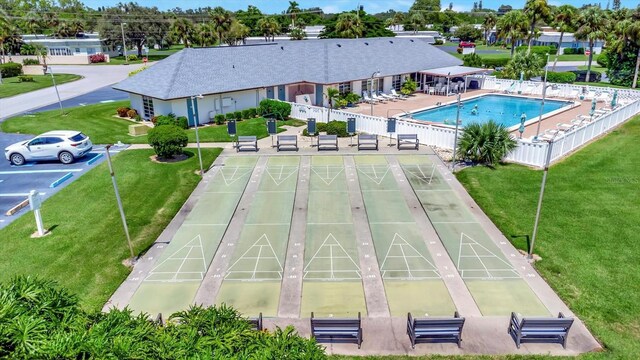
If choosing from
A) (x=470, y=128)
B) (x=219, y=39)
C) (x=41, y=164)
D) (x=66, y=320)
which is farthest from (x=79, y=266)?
(x=219, y=39)

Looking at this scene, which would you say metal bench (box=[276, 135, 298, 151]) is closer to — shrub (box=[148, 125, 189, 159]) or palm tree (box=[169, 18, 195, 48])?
shrub (box=[148, 125, 189, 159])

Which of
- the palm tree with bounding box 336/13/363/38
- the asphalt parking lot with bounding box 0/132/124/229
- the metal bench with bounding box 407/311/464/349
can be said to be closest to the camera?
the metal bench with bounding box 407/311/464/349

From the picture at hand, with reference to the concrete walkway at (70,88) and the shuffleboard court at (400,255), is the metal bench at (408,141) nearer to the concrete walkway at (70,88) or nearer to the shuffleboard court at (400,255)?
the shuffleboard court at (400,255)

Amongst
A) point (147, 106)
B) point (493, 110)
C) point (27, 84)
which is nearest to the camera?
point (147, 106)

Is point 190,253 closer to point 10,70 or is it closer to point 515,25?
point 515,25

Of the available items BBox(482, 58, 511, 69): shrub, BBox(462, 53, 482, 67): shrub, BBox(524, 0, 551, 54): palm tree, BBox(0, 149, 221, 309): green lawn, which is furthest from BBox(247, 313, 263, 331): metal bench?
BBox(482, 58, 511, 69): shrub

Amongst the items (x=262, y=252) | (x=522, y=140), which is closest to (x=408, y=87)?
(x=522, y=140)
